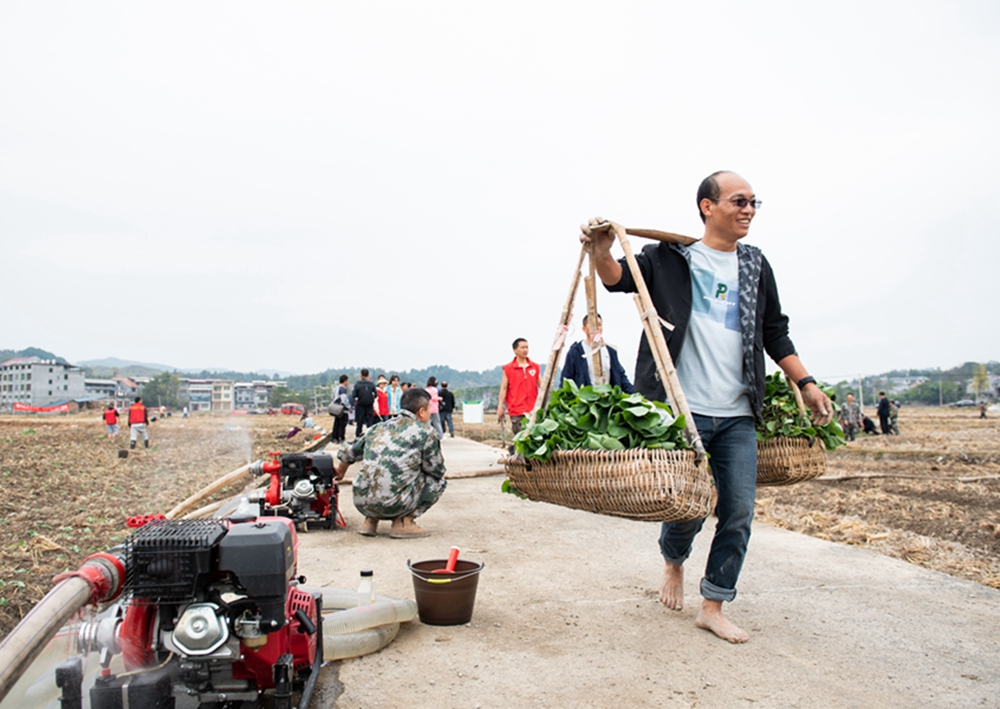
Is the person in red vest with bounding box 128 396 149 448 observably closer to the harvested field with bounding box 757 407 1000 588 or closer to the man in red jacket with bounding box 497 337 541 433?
the man in red jacket with bounding box 497 337 541 433

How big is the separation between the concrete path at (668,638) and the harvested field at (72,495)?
6.25ft

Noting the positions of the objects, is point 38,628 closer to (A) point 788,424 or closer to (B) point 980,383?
(A) point 788,424

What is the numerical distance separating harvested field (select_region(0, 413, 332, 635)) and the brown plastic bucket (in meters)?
2.41

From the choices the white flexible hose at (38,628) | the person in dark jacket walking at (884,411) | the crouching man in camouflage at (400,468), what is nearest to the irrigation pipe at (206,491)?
the crouching man in camouflage at (400,468)

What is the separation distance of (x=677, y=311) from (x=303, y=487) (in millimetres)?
3957

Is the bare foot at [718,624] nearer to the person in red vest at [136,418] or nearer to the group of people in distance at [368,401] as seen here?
the group of people in distance at [368,401]

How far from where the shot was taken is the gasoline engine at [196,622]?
2.42 metres

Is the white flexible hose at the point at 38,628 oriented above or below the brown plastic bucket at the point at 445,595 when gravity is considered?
above

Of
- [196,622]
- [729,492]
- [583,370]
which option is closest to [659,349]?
[729,492]

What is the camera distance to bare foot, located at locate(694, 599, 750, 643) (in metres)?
3.59

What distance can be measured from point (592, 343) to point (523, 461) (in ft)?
2.84

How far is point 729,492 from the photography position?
3.60 metres

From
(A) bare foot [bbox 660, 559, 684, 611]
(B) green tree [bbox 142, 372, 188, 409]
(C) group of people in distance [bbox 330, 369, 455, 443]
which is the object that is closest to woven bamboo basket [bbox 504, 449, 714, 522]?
(A) bare foot [bbox 660, 559, 684, 611]

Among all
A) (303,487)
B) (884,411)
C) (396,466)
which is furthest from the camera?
(884,411)
